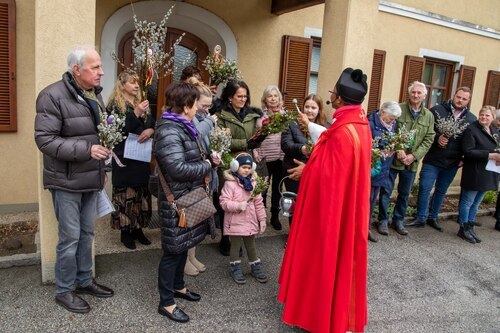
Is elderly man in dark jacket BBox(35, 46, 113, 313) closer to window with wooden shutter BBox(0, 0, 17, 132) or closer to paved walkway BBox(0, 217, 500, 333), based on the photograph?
paved walkway BBox(0, 217, 500, 333)

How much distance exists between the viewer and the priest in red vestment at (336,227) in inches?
110

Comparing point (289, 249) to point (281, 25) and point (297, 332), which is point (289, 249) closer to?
point (297, 332)

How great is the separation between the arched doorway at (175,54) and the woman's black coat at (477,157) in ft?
13.4

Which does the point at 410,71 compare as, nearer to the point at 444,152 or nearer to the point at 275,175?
the point at 444,152

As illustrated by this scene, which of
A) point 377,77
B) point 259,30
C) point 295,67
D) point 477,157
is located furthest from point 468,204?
point 259,30

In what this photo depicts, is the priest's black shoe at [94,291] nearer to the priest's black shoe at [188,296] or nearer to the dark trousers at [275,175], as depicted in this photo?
the priest's black shoe at [188,296]

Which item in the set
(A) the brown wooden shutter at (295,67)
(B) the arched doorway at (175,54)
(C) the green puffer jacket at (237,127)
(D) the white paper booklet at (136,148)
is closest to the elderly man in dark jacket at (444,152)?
(A) the brown wooden shutter at (295,67)

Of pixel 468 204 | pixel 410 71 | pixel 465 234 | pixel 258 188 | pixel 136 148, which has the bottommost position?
pixel 465 234

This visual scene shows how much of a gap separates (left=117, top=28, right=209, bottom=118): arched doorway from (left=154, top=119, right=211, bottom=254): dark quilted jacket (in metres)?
3.09

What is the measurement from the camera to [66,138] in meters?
2.94

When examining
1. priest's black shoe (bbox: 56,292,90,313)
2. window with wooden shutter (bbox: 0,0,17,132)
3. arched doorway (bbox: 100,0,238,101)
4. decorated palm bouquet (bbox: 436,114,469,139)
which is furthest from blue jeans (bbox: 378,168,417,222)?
window with wooden shutter (bbox: 0,0,17,132)

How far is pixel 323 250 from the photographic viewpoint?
2848 millimetres

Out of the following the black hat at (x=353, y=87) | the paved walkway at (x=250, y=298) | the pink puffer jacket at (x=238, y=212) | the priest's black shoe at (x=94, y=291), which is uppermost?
the black hat at (x=353, y=87)

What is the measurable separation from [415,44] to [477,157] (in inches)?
142
